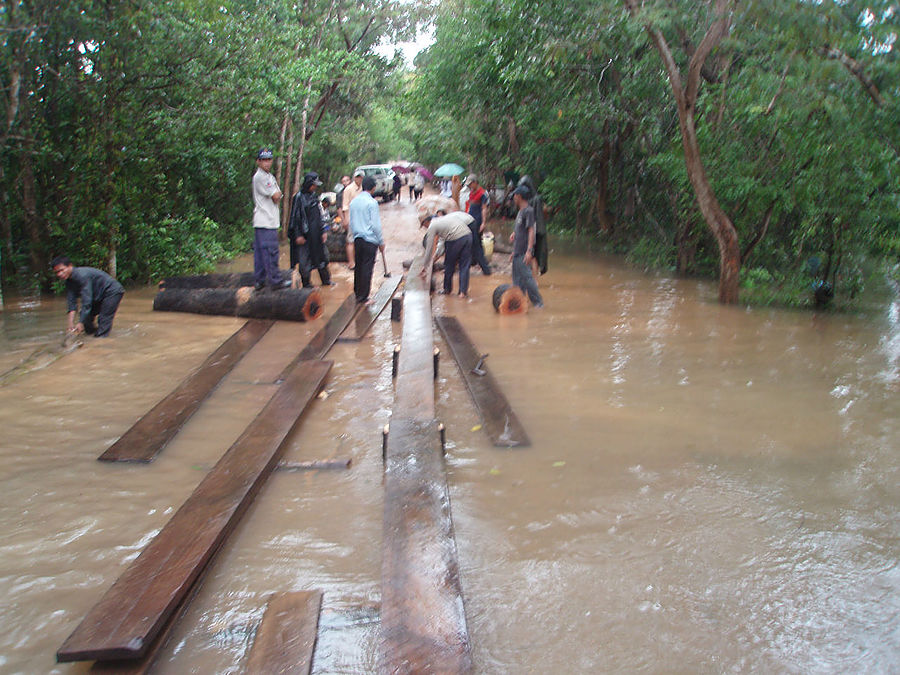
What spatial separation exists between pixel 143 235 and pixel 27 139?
8.10 feet

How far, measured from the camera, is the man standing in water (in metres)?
9.60

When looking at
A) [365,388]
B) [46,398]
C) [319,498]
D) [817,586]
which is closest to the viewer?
[817,586]

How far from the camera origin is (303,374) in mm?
6805

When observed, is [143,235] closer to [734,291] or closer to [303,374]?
[303,374]

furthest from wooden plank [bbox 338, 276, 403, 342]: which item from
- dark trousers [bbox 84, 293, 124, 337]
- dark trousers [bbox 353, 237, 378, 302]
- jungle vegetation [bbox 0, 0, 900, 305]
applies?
jungle vegetation [bbox 0, 0, 900, 305]

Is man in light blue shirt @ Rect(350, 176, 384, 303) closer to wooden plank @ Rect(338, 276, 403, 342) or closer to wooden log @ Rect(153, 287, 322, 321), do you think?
wooden plank @ Rect(338, 276, 403, 342)

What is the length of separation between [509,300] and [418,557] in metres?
7.12

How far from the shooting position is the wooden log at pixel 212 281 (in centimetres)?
1155

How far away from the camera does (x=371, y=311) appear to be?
1026 cm

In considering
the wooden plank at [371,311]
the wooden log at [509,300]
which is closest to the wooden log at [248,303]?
the wooden plank at [371,311]

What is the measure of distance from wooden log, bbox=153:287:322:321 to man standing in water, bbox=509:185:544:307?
2.68m

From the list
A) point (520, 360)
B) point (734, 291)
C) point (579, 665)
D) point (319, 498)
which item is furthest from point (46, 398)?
point (734, 291)

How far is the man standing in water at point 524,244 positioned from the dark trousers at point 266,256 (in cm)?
313

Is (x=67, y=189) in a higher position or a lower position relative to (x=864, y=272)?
higher
